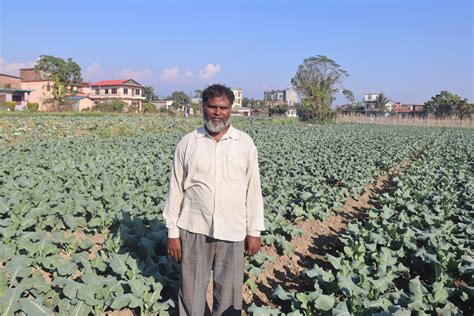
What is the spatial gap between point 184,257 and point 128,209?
2.31m

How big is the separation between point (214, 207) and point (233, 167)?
1.12ft

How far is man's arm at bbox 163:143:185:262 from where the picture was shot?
2.98m

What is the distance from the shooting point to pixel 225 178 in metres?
2.89

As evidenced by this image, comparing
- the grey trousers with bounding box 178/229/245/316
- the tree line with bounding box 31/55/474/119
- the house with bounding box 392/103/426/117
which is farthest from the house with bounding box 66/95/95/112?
the house with bounding box 392/103/426/117

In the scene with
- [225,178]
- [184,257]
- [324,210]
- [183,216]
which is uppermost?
Answer: [225,178]

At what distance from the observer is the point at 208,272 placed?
10.1ft

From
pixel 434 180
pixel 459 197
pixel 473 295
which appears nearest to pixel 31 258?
pixel 473 295

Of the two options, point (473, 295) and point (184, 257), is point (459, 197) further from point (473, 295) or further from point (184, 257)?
point (184, 257)

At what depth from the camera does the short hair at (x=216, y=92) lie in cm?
279

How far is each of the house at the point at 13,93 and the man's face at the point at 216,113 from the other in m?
51.5

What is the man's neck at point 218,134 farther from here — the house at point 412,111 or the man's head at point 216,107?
the house at point 412,111

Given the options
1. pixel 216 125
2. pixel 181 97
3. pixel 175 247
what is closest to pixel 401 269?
pixel 175 247

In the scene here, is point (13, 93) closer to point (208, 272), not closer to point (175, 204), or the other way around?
point (175, 204)

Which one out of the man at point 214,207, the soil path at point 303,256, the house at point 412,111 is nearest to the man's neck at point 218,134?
the man at point 214,207
